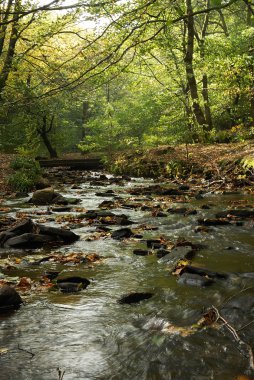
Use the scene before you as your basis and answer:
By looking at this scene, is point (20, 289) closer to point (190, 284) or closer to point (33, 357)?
point (33, 357)

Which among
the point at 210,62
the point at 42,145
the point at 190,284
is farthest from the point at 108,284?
the point at 42,145

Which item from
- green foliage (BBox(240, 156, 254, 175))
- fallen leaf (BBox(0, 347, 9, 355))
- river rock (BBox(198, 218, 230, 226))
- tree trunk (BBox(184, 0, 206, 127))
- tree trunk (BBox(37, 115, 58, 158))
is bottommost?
river rock (BBox(198, 218, 230, 226))

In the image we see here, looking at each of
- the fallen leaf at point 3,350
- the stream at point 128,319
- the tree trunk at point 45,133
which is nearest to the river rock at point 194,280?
the stream at point 128,319

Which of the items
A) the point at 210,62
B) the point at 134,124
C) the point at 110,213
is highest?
the point at 210,62

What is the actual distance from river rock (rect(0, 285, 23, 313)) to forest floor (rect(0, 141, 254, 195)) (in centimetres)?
968

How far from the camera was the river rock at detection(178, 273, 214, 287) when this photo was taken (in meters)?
4.22

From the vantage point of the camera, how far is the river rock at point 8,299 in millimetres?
3617

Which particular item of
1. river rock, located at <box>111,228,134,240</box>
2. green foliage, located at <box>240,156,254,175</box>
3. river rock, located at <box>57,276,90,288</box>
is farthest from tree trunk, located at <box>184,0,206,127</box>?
river rock, located at <box>57,276,90,288</box>

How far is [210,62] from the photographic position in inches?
586

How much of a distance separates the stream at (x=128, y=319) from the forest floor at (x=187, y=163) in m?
7.60

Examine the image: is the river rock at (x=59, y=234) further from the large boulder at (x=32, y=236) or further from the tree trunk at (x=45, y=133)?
the tree trunk at (x=45, y=133)

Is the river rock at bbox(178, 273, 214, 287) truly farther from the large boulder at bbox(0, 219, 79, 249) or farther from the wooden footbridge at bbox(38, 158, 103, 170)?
the wooden footbridge at bbox(38, 158, 103, 170)

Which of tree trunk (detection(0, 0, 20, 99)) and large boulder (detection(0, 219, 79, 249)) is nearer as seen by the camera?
large boulder (detection(0, 219, 79, 249))

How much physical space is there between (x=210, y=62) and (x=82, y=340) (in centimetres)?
1400
